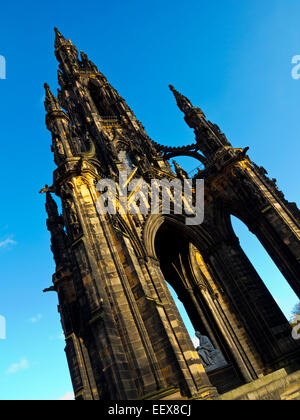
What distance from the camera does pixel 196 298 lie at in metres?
17.6

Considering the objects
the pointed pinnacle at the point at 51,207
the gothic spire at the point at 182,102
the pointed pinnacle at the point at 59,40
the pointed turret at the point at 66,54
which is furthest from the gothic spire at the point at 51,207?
the pointed pinnacle at the point at 59,40

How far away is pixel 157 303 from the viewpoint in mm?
10500

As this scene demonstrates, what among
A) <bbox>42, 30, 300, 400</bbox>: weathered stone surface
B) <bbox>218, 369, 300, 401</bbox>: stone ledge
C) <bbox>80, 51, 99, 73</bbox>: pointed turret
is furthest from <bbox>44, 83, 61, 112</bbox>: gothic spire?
<bbox>218, 369, 300, 401</bbox>: stone ledge

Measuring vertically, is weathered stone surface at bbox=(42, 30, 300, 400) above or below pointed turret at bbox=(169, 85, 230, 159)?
below

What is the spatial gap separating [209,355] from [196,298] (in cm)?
333

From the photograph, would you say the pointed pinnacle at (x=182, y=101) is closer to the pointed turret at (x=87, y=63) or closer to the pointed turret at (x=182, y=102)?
the pointed turret at (x=182, y=102)

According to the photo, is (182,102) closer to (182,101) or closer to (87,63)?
(182,101)

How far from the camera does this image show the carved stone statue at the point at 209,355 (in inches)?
580

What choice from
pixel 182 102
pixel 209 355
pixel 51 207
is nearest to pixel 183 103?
pixel 182 102

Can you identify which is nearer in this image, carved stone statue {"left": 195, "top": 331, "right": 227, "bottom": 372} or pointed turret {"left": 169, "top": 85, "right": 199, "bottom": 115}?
carved stone statue {"left": 195, "top": 331, "right": 227, "bottom": 372}

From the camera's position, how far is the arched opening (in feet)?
47.6

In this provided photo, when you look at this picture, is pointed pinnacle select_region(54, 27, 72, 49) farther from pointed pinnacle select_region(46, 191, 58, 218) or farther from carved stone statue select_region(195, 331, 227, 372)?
carved stone statue select_region(195, 331, 227, 372)
